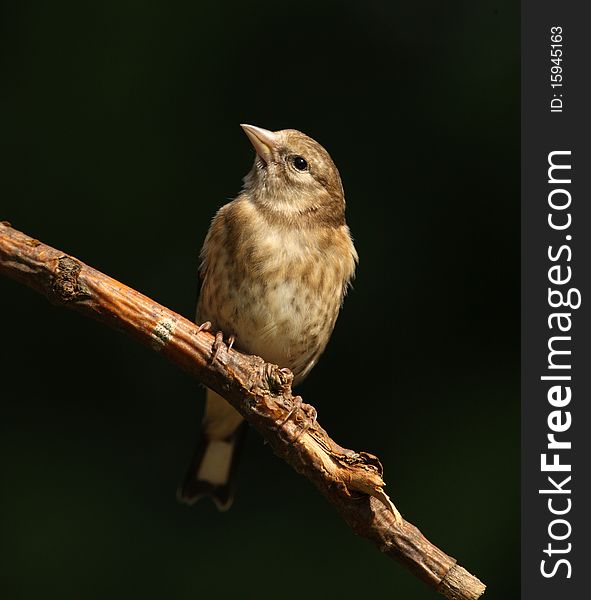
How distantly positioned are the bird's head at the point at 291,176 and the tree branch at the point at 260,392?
0.82 meters

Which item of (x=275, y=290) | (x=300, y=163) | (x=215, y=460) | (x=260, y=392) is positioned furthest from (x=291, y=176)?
(x=215, y=460)

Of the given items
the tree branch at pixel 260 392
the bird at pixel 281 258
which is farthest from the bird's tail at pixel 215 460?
the tree branch at pixel 260 392

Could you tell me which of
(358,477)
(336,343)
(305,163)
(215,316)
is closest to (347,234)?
(305,163)

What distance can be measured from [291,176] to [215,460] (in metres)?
1.31

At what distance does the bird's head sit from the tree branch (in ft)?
2.71

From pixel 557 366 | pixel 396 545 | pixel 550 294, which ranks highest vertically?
pixel 550 294

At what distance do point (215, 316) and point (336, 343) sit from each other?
1249 mm

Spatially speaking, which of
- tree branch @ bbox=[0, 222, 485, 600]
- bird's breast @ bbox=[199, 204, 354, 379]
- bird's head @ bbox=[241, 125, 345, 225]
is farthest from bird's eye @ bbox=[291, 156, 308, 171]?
tree branch @ bbox=[0, 222, 485, 600]

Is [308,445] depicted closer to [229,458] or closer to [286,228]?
[286,228]

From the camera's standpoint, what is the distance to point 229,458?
4.25 metres

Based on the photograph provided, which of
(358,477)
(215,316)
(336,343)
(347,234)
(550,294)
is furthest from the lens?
(336,343)

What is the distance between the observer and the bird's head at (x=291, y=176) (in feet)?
12.0

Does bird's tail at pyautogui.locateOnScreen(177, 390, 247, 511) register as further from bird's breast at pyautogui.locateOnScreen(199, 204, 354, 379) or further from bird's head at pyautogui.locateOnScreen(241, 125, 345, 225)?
bird's head at pyautogui.locateOnScreen(241, 125, 345, 225)

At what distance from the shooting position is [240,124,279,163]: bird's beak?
3.69 meters
